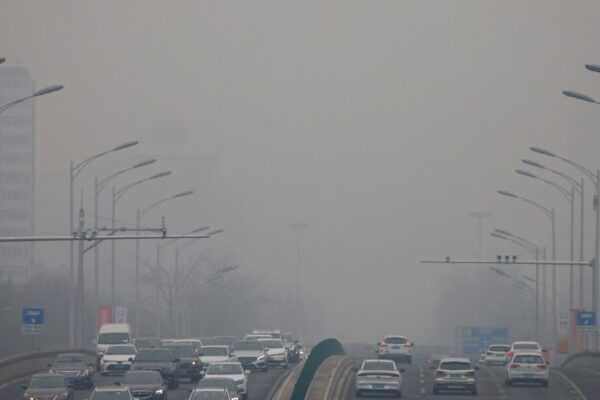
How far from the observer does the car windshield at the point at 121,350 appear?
218 ft

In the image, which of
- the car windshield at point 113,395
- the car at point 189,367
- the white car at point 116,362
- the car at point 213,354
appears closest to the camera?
the car windshield at point 113,395

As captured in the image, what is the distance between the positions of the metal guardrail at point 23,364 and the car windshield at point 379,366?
15410mm

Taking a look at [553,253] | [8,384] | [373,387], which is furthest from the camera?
[553,253]

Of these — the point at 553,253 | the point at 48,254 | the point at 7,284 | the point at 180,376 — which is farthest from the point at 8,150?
the point at 180,376

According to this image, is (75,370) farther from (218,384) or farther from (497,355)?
(497,355)

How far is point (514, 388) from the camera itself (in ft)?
193

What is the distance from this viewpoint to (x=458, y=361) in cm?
5581

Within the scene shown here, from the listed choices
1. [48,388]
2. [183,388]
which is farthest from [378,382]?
[48,388]

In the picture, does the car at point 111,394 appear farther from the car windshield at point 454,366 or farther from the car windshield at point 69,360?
the car windshield at point 454,366

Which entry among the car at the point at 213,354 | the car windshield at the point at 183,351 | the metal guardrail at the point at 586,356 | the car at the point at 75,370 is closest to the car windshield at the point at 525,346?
the metal guardrail at the point at 586,356

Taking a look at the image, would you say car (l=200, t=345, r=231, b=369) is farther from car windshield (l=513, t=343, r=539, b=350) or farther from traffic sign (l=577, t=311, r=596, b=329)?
traffic sign (l=577, t=311, r=596, b=329)

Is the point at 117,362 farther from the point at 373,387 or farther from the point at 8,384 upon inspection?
the point at 373,387

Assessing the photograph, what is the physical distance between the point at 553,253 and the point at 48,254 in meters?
103

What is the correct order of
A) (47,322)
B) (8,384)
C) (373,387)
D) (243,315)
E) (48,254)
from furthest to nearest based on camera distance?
(48,254)
(243,315)
(47,322)
(8,384)
(373,387)
